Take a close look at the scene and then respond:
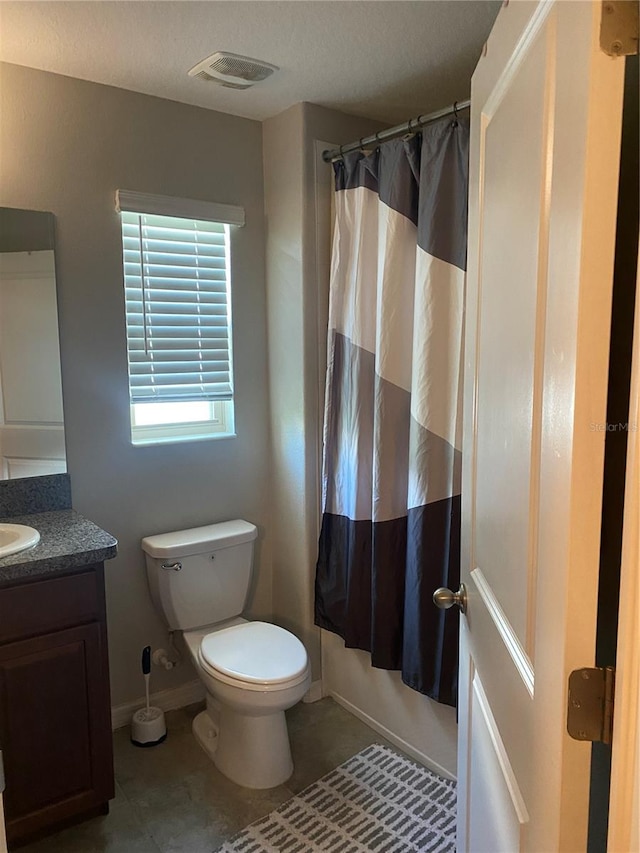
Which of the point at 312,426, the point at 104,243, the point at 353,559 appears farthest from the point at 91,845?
the point at 104,243

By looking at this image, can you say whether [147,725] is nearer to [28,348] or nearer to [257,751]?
[257,751]

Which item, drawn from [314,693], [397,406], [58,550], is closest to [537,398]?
[397,406]

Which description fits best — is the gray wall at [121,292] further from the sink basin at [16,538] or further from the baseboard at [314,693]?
the baseboard at [314,693]

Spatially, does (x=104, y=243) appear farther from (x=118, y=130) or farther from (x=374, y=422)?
(x=374, y=422)

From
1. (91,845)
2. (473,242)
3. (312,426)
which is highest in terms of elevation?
(473,242)

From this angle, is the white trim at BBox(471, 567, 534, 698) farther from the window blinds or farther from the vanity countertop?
the window blinds

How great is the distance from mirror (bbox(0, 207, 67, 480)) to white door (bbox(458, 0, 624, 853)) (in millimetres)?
1483

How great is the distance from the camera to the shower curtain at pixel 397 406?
1.92 m

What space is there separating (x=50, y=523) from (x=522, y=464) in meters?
1.63

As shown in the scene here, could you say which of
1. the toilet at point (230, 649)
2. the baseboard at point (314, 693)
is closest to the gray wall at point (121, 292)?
the toilet at point (230, 649)

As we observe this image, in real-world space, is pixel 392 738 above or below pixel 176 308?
below

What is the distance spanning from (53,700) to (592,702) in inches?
61.5

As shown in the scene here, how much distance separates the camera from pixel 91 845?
1.84 metres

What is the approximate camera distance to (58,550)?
174 cm
